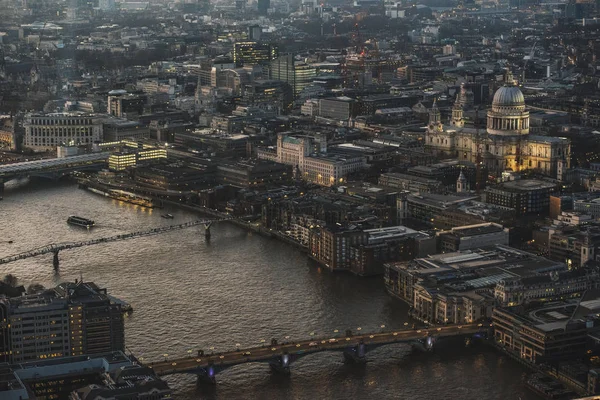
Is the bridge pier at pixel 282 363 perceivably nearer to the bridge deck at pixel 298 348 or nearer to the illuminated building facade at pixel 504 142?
the bridge deck at pixel 298 348

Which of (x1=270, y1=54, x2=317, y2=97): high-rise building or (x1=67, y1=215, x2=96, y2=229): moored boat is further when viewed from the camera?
(x1=270, y1=54, x2=317, y2=97): high-rise building

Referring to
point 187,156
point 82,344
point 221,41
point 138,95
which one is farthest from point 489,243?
point 221,41

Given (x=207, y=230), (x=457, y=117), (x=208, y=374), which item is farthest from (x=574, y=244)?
(x=457, y=117)

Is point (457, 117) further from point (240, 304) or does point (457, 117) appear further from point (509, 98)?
point (240, 304)

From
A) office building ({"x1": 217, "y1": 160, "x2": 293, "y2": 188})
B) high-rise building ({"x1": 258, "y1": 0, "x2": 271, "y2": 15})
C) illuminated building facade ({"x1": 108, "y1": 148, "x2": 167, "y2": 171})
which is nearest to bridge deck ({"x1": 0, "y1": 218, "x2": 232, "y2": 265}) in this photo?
office building ({"x1": 217, "y1": 160, "x2": 293, "y2": 188})

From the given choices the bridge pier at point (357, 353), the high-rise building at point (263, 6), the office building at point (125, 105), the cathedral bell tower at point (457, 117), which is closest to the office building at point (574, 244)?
the bridge pier at point (357, 353)

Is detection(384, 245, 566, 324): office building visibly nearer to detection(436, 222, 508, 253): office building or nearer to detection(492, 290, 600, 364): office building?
detection(436, 222, 508, 253): office building

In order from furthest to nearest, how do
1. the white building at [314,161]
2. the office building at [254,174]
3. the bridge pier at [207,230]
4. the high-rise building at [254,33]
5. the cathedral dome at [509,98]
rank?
1. the high-rise building at [254,33]
2. the cathedral dome at [509,98]
3. the white building at [314,161]
4. the office building at [254,174]
5. the bridge pier at [207,230]
